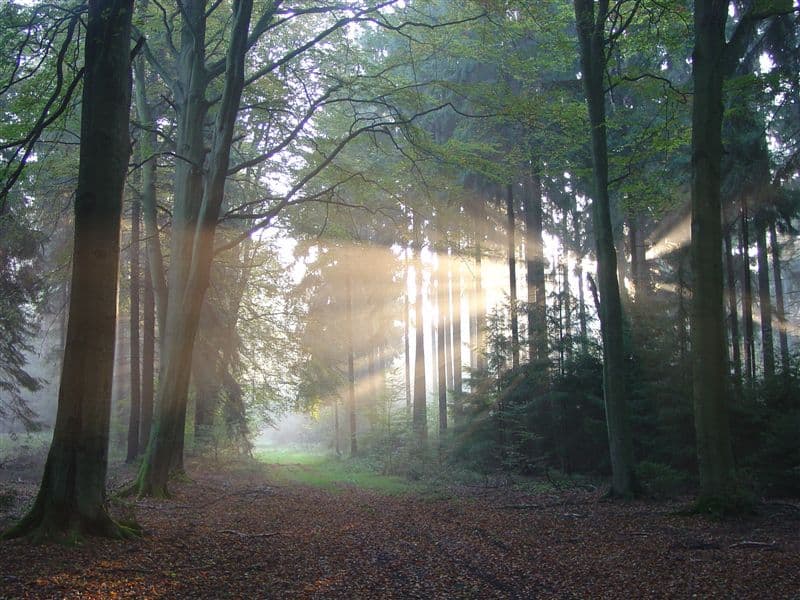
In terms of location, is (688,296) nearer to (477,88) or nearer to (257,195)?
(477,88)

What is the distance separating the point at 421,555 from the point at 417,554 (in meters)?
0.08

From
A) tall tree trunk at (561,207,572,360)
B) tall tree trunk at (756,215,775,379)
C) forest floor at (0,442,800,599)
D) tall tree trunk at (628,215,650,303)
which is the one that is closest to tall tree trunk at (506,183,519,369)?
tall tree trunk at (561,207,572,360)

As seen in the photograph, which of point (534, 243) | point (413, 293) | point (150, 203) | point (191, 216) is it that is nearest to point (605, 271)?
point (191, 216)

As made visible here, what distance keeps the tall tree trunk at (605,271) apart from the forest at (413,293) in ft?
0.20

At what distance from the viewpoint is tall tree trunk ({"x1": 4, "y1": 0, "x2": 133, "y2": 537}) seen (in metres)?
6.13

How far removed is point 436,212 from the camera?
13867mm

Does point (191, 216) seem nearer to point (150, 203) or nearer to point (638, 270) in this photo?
point (150, 203)

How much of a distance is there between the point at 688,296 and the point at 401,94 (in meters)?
11.8

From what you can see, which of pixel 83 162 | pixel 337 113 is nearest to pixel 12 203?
pixel 337 113

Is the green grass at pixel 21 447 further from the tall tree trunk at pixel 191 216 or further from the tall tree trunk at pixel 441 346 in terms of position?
the tall tree trunk at pixel 441 346

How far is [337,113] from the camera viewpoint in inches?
566

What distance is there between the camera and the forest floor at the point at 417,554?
207 inches

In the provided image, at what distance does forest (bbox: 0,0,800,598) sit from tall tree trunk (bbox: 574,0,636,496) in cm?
6

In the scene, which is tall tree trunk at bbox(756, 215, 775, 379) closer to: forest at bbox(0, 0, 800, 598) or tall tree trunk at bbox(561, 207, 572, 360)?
forest at bbox(0, 0, 800, 598)
